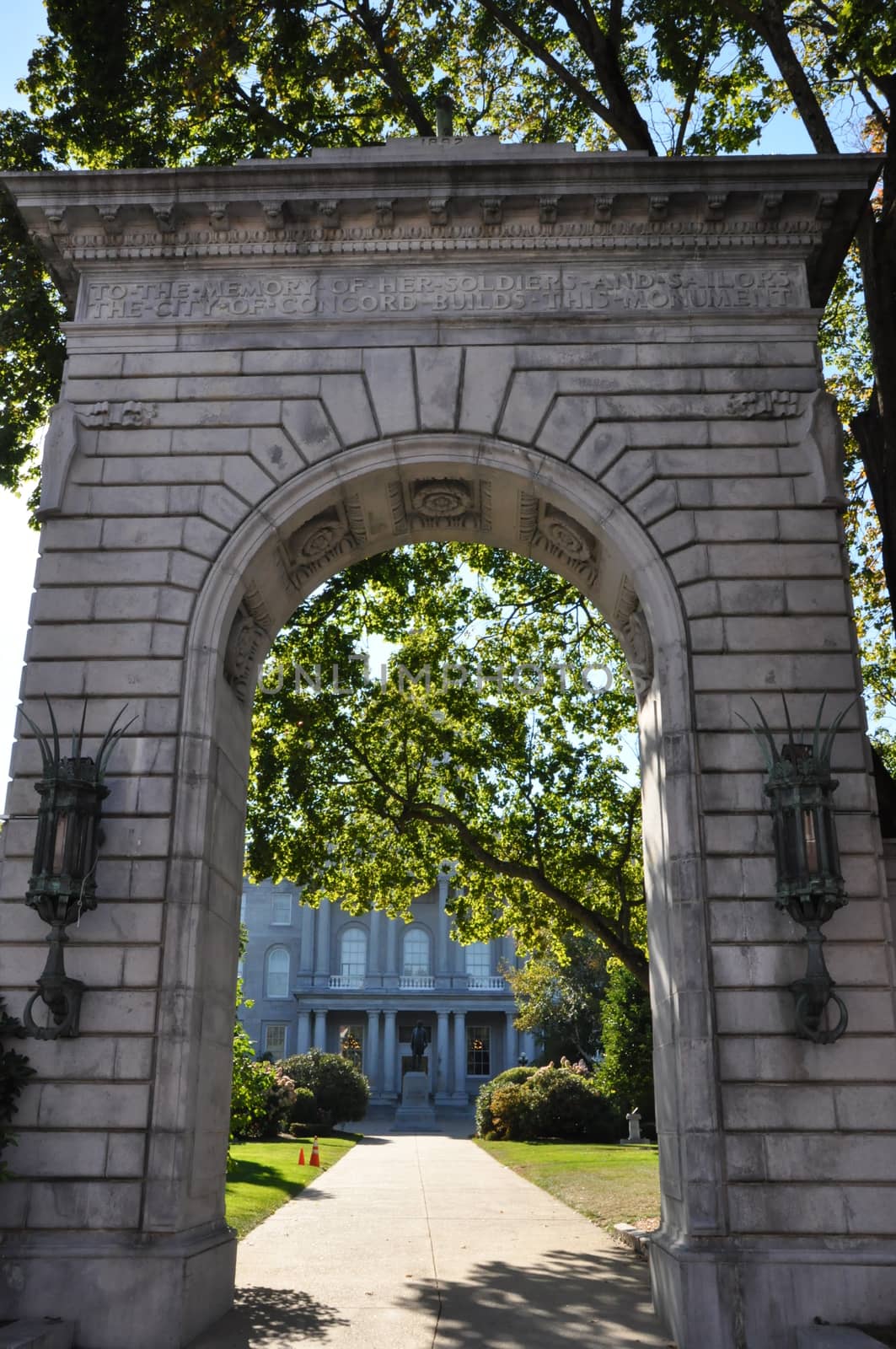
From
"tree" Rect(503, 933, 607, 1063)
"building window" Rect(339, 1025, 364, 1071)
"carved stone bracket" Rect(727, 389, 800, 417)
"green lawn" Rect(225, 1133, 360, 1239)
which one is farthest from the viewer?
"building window" Rect(339, 1025, 364, 1071)

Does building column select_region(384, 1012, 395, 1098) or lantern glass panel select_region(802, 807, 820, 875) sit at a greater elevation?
lantern glass panel select_region(802, 807, 820, 875)

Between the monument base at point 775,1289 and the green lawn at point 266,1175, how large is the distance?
7.16m

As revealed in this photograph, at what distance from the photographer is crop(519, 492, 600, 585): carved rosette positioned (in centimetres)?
1328

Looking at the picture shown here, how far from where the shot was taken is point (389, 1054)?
6400cm

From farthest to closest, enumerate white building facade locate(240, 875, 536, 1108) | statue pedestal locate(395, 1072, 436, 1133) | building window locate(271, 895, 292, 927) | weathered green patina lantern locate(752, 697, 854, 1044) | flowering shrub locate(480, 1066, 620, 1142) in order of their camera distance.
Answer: building window locate(271, 895, 292, 927) < white building facade locate(240, 875, 536, 1108) < statue pedestal locate(395, 1072, 436, 1133) < flowering shrub locate(480, 1066, 620, 1142) < weathered green patina lantern locate(752, 697, 854, 1044)

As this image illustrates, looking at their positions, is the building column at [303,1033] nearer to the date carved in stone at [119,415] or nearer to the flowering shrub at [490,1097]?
the flowering shrub at [490,1097]

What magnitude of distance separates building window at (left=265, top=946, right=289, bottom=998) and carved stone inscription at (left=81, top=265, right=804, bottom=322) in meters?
59.3

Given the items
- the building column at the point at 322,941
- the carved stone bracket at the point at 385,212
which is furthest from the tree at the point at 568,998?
the carved stone bracket at the point at 385,212

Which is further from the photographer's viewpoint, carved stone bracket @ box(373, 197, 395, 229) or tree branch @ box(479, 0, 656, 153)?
tree branch @ box(479, 0, 656, 153)

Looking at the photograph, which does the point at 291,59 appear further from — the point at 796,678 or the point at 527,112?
the point at 796,678

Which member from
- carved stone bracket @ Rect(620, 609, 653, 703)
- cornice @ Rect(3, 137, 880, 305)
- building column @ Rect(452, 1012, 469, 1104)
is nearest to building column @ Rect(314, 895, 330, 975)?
building column @ Rect(452, 1012, 469, 1104)

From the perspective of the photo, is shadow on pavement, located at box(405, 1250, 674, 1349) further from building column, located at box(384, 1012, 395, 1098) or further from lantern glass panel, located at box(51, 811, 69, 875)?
building column, located at box(384, 1012, 395, 1098)

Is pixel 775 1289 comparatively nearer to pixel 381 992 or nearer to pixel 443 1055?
pixel 443 1055

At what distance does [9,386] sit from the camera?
18328 millimetres
